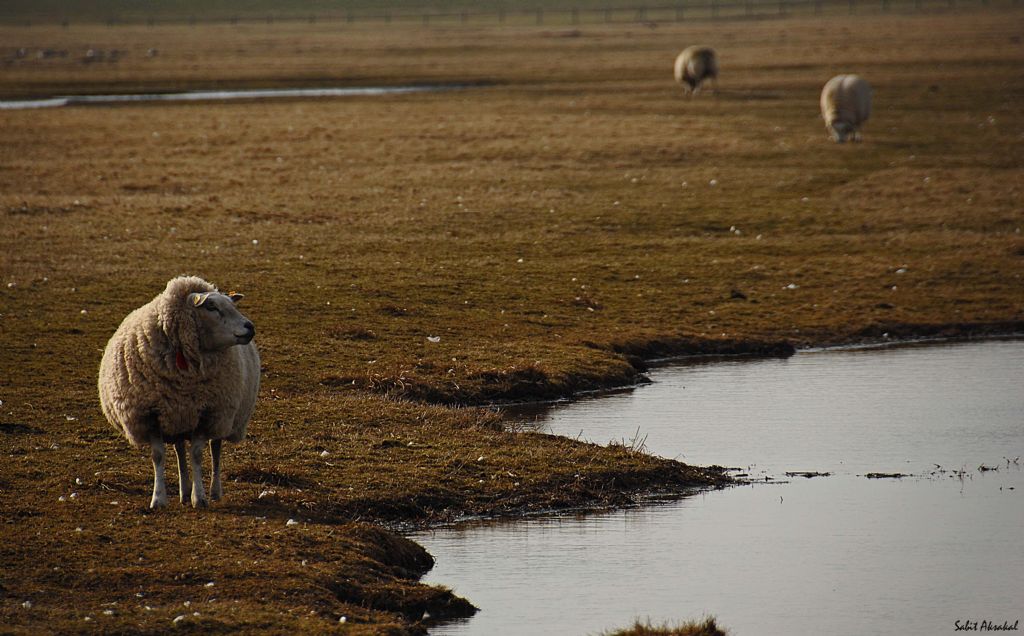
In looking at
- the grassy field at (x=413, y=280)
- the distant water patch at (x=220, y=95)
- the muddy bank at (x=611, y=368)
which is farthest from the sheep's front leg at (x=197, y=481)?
the distant water patch at (x=220, y=95)

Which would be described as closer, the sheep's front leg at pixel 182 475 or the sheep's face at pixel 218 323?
the sheep's face at pixel 218 323

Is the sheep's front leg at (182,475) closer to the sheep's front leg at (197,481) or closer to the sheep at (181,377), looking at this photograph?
the sheep at (181,377)

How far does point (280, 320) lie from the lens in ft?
75.5

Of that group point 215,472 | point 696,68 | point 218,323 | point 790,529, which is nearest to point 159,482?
point 215,472

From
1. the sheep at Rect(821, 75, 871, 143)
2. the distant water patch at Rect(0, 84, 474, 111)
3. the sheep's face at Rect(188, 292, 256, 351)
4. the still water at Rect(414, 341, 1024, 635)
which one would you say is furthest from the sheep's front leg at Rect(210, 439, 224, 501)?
the distant water patch at Rect(0, 84, 474, 111)

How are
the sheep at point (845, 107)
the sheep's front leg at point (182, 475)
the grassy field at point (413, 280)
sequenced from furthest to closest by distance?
the sheep at point (845, 107) < the sheep's front leg at point (182, 475) < the grassy field at point (413, 280)

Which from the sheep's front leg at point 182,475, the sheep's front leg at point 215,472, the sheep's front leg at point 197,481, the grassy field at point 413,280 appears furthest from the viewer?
the sheep's front leg at point 215,472

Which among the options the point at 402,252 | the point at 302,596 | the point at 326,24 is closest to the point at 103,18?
the point at 326,24

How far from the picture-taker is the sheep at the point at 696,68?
63281 mm

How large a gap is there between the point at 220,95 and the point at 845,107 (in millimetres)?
34637

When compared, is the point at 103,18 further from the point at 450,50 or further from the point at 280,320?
the point at 280,320

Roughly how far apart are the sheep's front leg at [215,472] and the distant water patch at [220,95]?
50.8 m

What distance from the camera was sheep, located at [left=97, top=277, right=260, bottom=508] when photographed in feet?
43.5

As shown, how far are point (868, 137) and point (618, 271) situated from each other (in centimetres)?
2126
